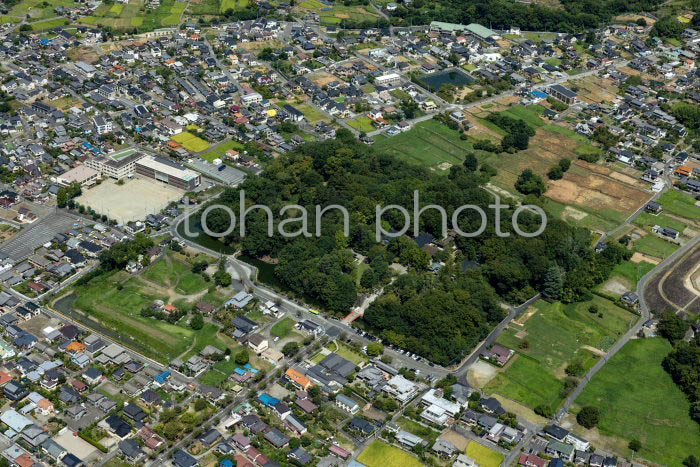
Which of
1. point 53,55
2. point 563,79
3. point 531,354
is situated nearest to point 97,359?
point 531,354

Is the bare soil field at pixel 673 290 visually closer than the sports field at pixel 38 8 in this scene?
Yes

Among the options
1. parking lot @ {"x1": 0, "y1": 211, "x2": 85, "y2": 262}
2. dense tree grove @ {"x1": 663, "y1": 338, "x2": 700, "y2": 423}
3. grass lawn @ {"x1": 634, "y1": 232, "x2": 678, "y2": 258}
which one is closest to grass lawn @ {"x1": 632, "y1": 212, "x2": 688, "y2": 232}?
grass lawn @ {"x1": 634, "y1": 232, "x2": 678, "y2": 258}

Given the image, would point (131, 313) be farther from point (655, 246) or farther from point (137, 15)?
point (137, 15)

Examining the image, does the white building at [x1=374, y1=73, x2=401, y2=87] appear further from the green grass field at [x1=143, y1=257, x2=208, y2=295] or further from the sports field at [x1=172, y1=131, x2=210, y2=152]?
the green grass field at [x1=143, y1=257, x2=208, y2=295]

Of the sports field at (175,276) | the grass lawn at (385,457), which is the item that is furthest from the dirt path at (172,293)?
the grass lawn at (385,457)

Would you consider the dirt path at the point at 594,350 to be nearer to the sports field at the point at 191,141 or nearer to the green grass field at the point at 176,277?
the green grass field at the point at 176,277

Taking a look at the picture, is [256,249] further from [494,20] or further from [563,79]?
[494,20]

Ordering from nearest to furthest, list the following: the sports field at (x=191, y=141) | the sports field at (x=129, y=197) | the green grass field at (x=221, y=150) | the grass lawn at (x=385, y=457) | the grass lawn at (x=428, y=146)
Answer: the grass lawn at (x=385, y=457)
the sports field at (x=129, y=197)
the green grass field at (x=221, y=150)
the sports field at (x=191, y=141)
the grass lawn at (x=428, y=146)

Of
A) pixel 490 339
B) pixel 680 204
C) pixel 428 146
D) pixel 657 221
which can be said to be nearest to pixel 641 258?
pixel 657 221
